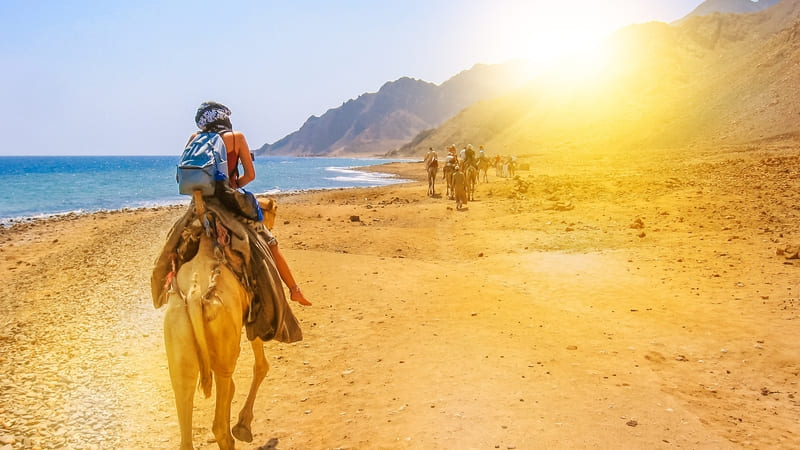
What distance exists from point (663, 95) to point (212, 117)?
8224cm

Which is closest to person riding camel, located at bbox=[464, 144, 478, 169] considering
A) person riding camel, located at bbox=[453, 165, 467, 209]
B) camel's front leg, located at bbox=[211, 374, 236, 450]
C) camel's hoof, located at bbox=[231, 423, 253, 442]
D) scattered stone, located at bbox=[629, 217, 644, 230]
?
person riding camel, located at bbox=[453, 165, 467, 209]

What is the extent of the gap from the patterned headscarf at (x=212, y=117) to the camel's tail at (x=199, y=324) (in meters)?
1.64

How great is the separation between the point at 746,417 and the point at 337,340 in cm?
487

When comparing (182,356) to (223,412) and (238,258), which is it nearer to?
(223,412)

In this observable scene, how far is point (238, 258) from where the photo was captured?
4484 mm

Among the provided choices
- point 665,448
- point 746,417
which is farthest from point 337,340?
point 746,417

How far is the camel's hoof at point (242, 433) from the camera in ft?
16.1

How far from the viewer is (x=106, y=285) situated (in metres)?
11.4

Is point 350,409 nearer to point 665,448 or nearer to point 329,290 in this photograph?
point 665,448

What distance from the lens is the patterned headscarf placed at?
16.1 feet

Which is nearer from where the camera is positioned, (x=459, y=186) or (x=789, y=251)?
(x=789, y=251)

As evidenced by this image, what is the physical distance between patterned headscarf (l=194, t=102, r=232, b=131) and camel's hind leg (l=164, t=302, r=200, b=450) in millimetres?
1826

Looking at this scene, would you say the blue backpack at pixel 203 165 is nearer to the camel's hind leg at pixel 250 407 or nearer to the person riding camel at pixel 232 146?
the person riding camel at pixel 232 146

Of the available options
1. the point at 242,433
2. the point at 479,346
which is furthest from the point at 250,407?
the point at 479,346
